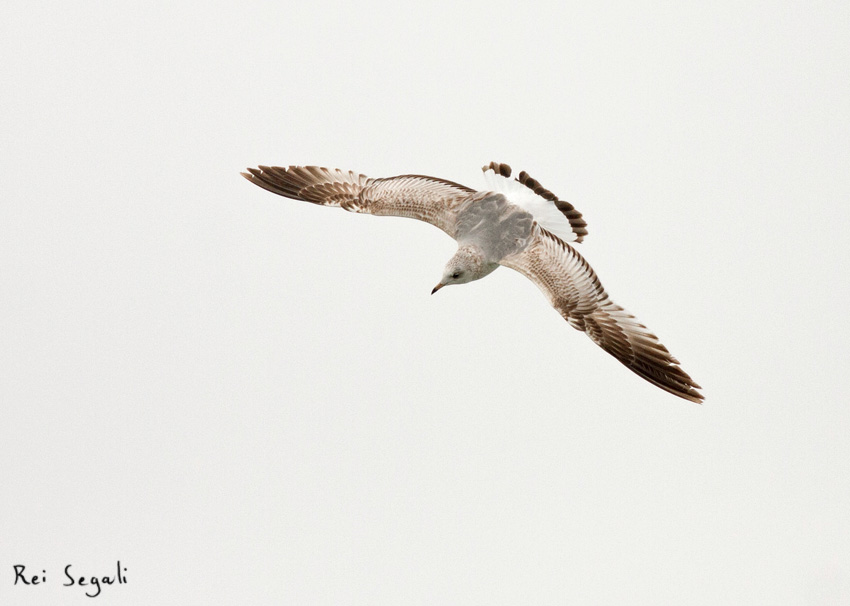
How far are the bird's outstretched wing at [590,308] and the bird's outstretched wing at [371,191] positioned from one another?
1.88m

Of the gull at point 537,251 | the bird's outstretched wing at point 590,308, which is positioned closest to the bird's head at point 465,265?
the gull at point 537,251

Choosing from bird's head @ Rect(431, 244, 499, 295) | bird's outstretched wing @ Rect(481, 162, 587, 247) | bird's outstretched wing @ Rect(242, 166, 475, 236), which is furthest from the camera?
bird's outstretched wing @ Rect(242, 166, 475, 236)

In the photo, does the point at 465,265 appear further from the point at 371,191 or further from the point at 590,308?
the point at 371,191

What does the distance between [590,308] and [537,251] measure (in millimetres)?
1347

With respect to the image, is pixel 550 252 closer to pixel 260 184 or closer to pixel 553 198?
pixel 553 198

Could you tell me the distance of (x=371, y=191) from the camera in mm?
23047

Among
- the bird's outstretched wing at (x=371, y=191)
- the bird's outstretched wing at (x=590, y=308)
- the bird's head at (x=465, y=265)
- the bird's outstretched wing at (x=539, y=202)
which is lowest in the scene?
the bird's outstretched wing at (x=590, y=308)

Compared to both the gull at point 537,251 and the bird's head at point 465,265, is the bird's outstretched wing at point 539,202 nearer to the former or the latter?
the gull at point 537,251

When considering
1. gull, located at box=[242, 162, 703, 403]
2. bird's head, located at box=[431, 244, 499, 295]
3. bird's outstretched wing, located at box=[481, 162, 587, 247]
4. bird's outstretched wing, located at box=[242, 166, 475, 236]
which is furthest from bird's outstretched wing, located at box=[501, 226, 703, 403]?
bird's outstretched wing, located at box=[242, 166, 475, 236]

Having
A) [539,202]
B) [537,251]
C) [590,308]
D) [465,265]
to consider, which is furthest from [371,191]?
[590,308]

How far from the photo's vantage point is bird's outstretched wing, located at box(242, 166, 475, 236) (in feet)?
72.4

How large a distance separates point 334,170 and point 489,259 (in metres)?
4.47

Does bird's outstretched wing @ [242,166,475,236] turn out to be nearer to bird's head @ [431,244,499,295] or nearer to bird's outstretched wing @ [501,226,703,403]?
bird's head @ [431,244,499,295]

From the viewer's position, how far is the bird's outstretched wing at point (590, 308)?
812 inches
